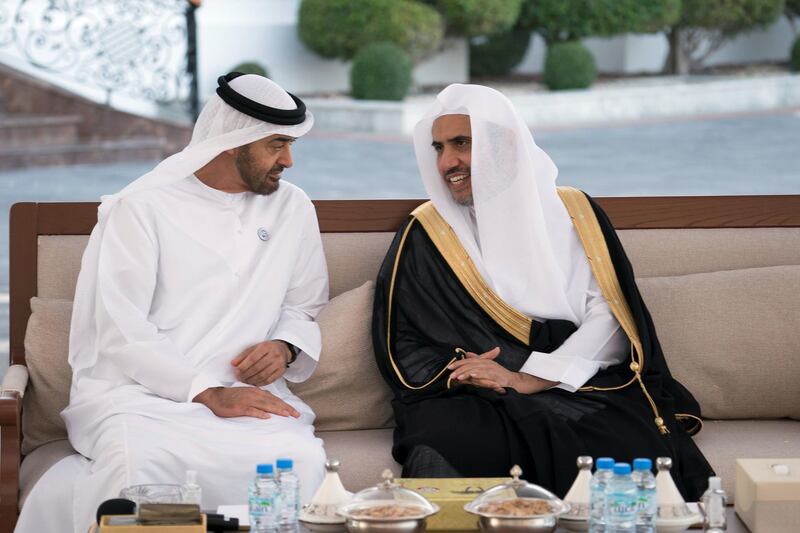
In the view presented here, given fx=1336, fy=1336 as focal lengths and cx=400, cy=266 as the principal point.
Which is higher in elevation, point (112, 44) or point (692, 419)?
point (112, 44)

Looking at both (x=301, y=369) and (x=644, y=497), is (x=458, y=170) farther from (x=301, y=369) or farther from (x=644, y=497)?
(x=644, y=497)

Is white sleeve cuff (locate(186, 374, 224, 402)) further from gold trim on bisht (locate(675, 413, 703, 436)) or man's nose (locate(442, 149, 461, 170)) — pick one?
gold trim on bisht (locate(675, 413, 703, 436))

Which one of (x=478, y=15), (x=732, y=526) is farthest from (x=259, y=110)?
(x=478, y=15)

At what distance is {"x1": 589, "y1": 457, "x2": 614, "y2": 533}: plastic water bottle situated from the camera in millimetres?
2764

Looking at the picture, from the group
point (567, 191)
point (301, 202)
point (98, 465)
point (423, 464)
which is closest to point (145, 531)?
point (98, 465)

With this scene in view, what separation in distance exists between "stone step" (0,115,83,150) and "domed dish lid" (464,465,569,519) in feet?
40.3

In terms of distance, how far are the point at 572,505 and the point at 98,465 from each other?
1.36 m

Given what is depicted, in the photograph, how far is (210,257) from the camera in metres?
4.00

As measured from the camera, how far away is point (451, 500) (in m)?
2.93

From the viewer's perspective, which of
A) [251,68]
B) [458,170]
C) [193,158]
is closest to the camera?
[193,158]

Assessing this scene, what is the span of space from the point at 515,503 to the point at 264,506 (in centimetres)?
53

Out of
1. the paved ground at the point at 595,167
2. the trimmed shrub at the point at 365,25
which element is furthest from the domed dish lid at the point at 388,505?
the trimmed shrub at the point at 365,25

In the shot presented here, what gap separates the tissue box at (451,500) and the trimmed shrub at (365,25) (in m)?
16.4

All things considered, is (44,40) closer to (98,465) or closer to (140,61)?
(140,61)
